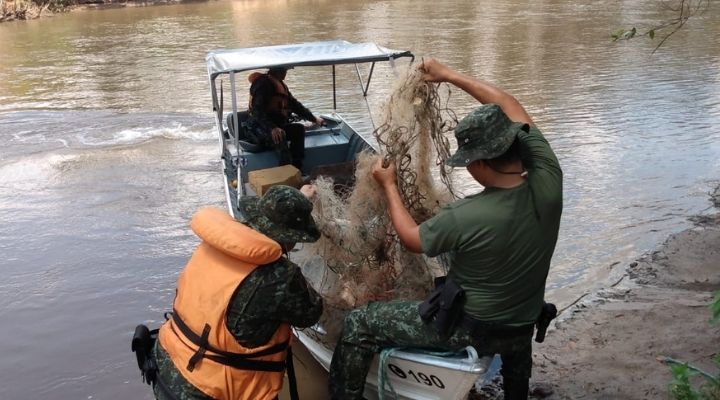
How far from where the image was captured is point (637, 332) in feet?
15.2

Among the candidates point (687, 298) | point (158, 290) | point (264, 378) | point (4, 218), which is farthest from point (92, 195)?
point (687, 298)

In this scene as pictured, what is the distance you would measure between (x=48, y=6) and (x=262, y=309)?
3638cm

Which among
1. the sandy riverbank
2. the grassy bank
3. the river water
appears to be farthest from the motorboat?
the grassy bank

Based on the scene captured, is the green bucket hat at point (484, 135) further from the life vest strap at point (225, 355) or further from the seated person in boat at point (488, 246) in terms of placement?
the life vest strap at point (225, 355)

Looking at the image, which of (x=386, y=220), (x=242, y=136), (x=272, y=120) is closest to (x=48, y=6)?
(x=242, y=136)

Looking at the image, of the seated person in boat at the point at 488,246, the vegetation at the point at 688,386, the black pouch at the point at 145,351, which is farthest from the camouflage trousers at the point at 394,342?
the black pouch at the point at 145,351

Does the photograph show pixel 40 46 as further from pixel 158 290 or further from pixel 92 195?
pixel 158 290

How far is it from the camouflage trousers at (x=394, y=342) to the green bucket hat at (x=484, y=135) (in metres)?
0.81

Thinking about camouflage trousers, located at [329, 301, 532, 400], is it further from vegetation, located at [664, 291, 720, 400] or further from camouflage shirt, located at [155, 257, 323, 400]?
vegetation, located at [664, 291, 720, 400]

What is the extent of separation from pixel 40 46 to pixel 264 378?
935 inches

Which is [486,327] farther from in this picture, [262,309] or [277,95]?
[277,95]

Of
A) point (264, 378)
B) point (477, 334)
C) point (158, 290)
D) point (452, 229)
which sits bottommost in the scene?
point (158, 290)

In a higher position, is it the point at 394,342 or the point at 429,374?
the point at 394,342

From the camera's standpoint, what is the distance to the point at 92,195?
9328 mm
